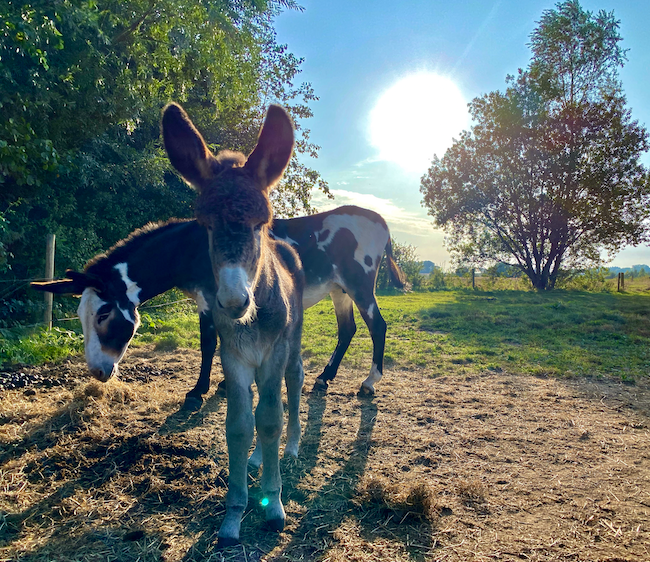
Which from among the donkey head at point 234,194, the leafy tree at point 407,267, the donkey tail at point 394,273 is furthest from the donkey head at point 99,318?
the leafy tree at point 407,267

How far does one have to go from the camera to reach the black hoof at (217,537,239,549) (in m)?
2.34

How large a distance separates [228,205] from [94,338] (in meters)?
2.71

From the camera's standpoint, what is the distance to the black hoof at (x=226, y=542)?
2.34 metres

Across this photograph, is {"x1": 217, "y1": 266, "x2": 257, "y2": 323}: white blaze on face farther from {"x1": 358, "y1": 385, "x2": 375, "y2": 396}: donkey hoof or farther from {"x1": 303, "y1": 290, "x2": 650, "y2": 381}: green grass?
{"x1": 303, "y1": 290, "x2": 650, "y2": 381}: green grass

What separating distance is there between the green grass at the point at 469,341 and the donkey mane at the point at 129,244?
3074mm

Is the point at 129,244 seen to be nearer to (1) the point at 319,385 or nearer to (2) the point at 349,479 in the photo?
(1) the point at 319,385

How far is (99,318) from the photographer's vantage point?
3926 mm

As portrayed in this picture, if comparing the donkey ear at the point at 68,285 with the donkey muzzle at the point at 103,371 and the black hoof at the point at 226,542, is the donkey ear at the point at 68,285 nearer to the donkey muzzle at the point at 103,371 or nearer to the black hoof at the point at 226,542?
the donkey muzzle at the point at 103,371

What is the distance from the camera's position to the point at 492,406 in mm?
4879

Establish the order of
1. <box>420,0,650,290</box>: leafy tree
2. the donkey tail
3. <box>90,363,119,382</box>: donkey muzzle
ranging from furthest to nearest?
<box>420,0,650,290</box>: leafy tree < the donkey tail < <box>90,363,119,382</box>: donkey muzzle

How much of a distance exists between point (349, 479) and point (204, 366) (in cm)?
264

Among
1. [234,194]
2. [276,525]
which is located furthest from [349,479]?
[234,194]

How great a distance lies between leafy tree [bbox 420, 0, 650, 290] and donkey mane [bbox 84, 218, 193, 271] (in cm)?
2496

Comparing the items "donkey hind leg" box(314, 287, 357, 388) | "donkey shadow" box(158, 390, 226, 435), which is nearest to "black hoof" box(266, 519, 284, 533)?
"donkey shadow" box(158, 390, 226, 435)
